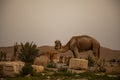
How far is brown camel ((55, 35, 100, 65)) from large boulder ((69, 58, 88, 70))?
0.50m

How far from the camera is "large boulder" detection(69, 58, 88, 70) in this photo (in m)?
7.02

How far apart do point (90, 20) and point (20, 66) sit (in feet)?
8.39

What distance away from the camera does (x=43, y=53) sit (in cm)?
763

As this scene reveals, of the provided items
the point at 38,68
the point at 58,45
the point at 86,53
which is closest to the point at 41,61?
the point at 38,68

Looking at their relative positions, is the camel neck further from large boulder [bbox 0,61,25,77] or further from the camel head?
large boulder [bbox 0,61,25,77]

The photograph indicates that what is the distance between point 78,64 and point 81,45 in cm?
77

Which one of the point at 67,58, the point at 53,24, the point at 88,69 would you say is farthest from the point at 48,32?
the point at 88,69

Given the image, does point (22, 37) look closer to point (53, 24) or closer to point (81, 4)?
point (53, 24)

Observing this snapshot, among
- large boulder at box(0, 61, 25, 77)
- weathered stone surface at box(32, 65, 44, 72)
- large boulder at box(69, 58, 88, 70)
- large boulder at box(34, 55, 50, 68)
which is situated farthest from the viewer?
large boulder at box(34, 55, 50, 68)

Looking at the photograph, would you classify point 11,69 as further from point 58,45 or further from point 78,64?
point 58,45

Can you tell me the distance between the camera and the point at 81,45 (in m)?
7.63

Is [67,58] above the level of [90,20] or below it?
below

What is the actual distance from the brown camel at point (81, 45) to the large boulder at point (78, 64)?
0.50 m

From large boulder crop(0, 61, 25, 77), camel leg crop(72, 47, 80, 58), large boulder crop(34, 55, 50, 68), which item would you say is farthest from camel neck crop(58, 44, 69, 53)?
large boulder crop(0, 61, 25, 77)
